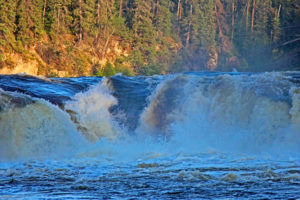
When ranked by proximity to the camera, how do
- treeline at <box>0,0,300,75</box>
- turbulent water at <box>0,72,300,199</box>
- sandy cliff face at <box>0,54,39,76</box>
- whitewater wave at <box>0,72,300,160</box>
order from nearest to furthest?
turbulent water at <box>0,72,300,199</box>
whitewater wave at <box>0,72,300,160</box>
sandy cliff face at <box>0,54,39,76</box>
treeline at <box>0,0,300,75</box>

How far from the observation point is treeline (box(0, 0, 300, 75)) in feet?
119

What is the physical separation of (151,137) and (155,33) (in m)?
35.0

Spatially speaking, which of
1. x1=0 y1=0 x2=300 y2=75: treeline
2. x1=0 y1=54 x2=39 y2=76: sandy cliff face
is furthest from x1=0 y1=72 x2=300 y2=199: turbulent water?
x1=0 y1=0 x2=300 y2=75: treeline

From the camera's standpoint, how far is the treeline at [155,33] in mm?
36312

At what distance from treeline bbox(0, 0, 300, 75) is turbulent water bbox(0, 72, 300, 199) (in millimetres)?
18924

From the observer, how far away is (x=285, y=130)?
12648 millimetres

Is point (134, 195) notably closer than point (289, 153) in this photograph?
Yes

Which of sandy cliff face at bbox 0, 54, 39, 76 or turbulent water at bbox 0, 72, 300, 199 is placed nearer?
turbulent water at bbox 0, 72, 300, 199

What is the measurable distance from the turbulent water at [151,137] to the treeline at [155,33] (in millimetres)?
18924

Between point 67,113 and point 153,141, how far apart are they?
7.92 feet

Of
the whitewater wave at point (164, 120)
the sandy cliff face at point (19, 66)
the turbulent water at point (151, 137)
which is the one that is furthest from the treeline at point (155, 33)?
the whitewater wave at point (164, 120)

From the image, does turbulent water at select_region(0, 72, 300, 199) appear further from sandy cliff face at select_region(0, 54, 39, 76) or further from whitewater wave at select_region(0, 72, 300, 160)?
sandy cliff face at select_region(0, 54, 39, 76)

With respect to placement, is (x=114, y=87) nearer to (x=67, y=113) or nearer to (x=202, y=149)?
(x=67, y=113)

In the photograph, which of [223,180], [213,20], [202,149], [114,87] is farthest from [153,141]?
[213,20]
